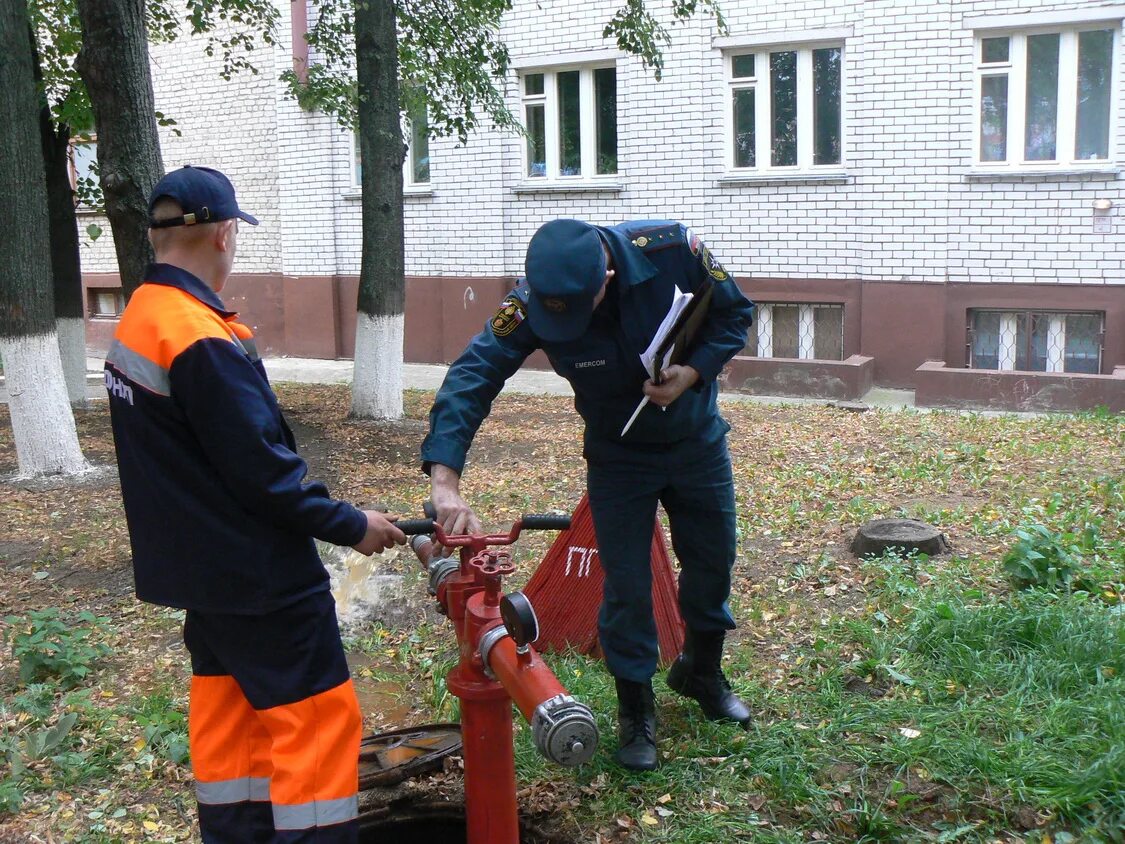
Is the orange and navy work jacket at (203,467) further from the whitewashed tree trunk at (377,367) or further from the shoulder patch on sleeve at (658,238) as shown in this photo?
the whitewashed tree trunk at (377,367)

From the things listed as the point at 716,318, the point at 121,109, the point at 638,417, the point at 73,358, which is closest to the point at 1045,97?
the point at 121,109

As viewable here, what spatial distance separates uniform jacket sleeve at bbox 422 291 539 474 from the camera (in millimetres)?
2957

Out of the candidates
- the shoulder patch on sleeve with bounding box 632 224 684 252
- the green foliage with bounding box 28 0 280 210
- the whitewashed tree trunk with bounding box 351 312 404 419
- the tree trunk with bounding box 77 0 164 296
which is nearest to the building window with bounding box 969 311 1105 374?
the whitewashed tree trunk with bounding box 351 312 404 419

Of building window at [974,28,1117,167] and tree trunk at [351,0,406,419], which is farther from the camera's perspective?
building window at [974,28,1117,167]

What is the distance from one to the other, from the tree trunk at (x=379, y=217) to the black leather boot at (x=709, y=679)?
6.01m

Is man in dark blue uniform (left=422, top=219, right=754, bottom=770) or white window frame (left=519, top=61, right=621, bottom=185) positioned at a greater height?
white window frame (left=519, top=61, right=621, bottom=185)

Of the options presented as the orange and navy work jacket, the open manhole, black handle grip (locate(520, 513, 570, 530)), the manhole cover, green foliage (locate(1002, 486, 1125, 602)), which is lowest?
the open manhole

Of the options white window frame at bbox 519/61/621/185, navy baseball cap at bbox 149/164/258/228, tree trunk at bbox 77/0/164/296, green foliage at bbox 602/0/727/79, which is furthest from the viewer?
white window frame at bbox 519/61/621/185

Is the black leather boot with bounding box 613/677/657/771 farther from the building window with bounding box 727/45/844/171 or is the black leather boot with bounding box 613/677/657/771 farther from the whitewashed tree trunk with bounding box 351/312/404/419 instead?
the building window with bounding box 727/45/844/171

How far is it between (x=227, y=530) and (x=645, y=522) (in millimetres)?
1343

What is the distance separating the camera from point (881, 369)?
1121cm

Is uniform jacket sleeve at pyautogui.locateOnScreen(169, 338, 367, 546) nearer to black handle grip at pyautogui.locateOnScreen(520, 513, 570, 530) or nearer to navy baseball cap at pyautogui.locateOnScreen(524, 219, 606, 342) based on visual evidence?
black handle grip at pyautogui.locateOnScreen(520, 513, 570, 530)

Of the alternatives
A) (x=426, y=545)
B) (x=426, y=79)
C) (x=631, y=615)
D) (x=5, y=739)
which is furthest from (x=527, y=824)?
(x=426, y=79)

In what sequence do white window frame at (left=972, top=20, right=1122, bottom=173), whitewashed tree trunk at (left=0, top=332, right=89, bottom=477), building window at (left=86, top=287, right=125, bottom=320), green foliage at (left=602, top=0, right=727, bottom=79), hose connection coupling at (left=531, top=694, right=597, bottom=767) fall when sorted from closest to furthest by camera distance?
1. hose connection coupling at (left=531, top=694, right=597, bottom=767)
2. whitewashed tree trunk at (left=0, top=332, right=89, bottom=477)
3. green foliage at (left=602, top=0, right=727, bottom=79)
4. white window frame at (left=972, top=20, right=1122, bottom=173)
5. building window at (left=86, top=287, right=125, bottom=320)
